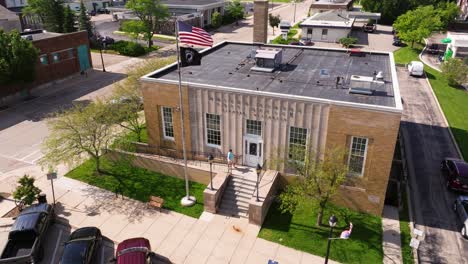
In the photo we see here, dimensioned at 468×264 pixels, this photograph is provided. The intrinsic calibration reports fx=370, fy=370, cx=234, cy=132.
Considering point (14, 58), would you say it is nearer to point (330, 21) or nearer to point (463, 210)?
point (463, 210)

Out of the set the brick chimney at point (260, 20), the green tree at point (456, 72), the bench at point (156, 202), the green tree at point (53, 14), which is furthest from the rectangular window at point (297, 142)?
the green tree at point (53, 14)

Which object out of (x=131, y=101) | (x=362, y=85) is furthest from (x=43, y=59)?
(x=362, y=85)

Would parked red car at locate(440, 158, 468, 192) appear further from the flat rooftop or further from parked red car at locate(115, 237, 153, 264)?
parked red car at locate(115, 237, 153, 264)

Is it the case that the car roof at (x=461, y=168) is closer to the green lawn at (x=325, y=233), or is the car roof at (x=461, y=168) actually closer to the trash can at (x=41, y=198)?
the green lawn at (x=325, y=233)

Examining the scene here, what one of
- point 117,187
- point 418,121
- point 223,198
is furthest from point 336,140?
point 418,121

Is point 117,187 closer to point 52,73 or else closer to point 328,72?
point 328,72

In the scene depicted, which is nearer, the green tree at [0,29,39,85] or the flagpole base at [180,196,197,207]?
the flagpole base at [180,196,197,207]

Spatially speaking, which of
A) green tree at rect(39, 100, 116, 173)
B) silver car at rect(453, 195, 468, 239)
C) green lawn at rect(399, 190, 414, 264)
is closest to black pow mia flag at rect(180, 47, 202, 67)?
A: green tree at rect(39, 100, 116, 173)
